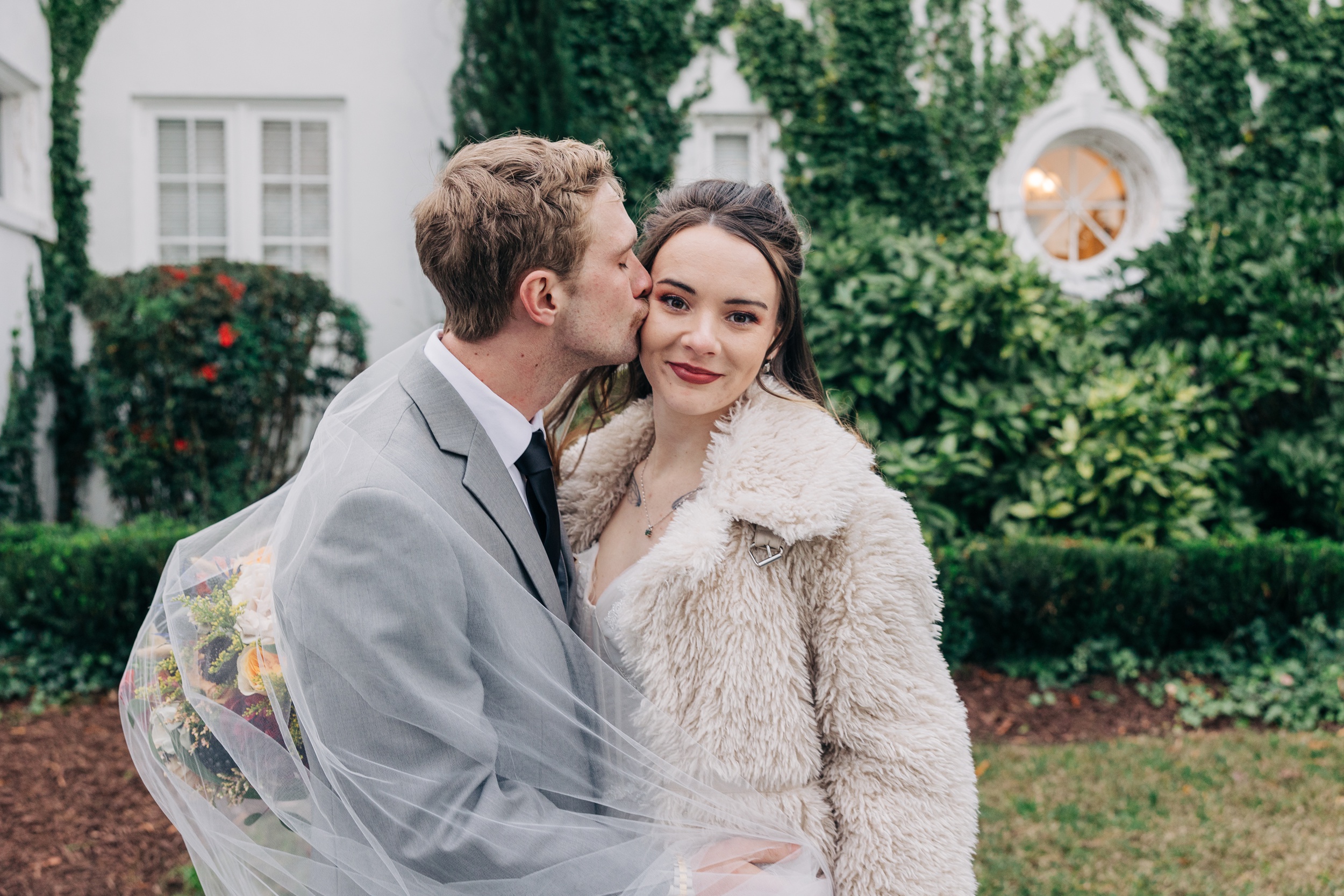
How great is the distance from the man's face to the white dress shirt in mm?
183

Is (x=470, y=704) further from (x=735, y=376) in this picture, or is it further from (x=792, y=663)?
(x=735, y=376)

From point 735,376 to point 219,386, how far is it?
206 inches

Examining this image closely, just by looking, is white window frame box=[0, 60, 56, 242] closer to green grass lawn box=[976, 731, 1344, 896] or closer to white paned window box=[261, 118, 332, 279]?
white paned window box=[261, 118, 332, 279]

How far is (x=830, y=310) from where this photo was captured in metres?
5.96

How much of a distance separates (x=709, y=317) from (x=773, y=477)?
41cm

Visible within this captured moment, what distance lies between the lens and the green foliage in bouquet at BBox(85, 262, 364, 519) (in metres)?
6.09

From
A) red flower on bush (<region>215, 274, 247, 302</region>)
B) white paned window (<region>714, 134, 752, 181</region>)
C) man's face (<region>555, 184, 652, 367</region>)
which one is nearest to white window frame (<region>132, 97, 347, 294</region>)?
red flower on bush (<region>215, 274, 247, 302</region>)

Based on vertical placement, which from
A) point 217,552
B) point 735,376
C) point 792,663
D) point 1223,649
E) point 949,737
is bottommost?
point 1223,649

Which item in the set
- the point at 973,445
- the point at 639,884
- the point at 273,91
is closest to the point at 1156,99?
the point at 973,445

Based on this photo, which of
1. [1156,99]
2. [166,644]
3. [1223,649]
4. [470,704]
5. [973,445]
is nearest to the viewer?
[470,704]

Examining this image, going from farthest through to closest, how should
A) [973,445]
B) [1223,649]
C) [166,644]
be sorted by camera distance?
[973,445] < [1223,649] < [166,644]

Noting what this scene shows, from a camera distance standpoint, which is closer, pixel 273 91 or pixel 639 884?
pixel 639 884

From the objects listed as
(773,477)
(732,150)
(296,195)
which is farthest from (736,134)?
(773,477)

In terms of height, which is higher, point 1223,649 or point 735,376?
point 735,376
